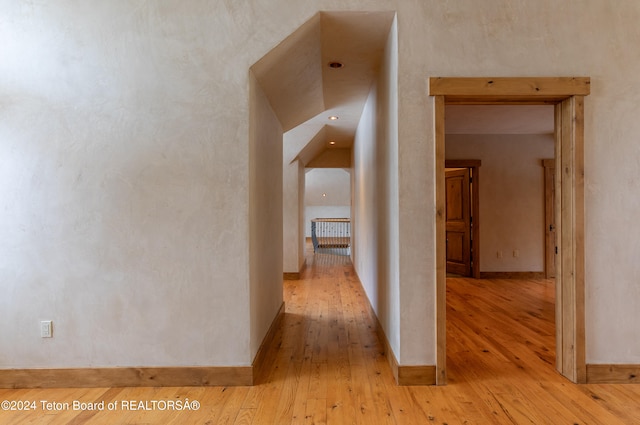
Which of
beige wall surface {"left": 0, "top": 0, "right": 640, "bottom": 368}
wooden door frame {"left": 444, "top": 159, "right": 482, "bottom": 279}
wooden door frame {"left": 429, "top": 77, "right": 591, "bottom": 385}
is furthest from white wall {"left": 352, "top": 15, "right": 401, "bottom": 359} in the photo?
wooden door frame {"left": 444, "top": 159, "right": 482, "bottom": 279}

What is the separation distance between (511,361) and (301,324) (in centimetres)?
201

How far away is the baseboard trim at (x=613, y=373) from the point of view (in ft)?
7.99

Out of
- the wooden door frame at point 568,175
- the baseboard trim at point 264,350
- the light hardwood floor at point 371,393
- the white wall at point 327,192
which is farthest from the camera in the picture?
the white wall at point 327,192

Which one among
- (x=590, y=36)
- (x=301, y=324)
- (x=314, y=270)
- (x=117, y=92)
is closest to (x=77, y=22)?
(x=117, y=92)

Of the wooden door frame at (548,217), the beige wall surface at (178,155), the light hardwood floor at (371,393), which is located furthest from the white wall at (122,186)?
the wooden door frame at (548,217)

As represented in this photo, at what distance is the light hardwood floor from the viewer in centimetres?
207

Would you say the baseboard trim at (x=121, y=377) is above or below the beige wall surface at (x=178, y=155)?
below

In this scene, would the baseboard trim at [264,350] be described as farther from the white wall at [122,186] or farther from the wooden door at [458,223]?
the wooden door at [458,223]

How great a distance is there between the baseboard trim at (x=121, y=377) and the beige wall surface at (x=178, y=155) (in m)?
0.06

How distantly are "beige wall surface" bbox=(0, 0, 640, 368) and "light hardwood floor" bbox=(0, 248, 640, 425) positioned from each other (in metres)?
0.24

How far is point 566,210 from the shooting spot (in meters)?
2.50

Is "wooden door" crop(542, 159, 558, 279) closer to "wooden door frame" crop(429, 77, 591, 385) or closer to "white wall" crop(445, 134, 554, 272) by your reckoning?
"white wall" crop(445, 134, 554, 272)

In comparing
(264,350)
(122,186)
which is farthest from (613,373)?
(122,186)

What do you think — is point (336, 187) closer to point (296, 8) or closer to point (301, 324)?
point (301, 324)
